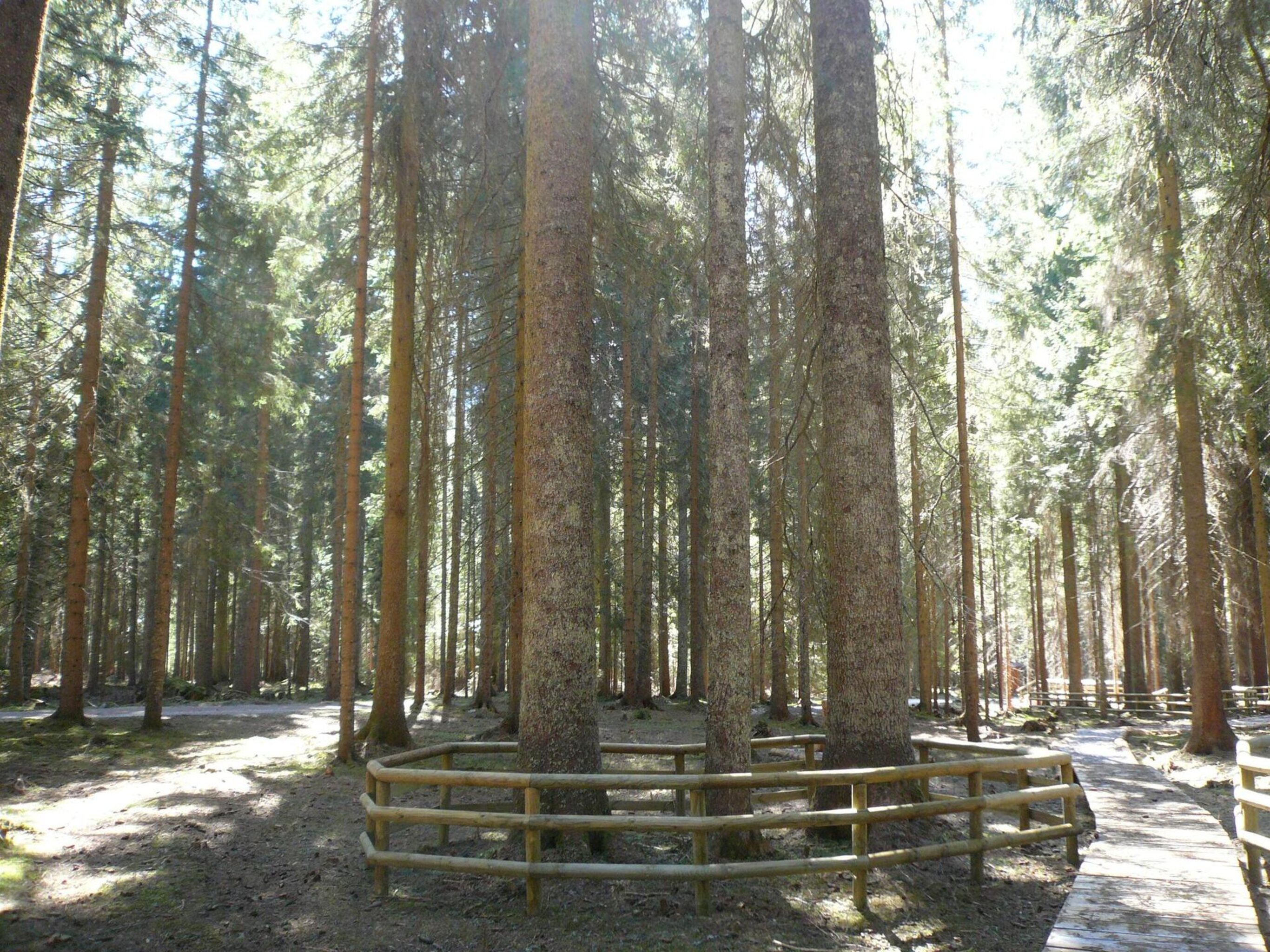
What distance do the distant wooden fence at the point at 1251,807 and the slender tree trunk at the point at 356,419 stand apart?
1048 centimetres

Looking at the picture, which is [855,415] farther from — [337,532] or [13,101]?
[337,532]

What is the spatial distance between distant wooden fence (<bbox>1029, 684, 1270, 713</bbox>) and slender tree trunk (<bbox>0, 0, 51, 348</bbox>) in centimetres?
2761

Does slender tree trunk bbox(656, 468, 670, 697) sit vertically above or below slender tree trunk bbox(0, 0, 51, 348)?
below

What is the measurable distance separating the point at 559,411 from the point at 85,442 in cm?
1299

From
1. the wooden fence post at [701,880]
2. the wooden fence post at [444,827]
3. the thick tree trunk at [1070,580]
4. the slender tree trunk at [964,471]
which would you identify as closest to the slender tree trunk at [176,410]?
the wooden fence post at [444,827]

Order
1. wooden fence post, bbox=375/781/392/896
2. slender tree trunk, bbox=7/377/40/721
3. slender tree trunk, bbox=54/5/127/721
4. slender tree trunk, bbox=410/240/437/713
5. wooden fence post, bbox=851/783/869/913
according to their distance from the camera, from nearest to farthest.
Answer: wooden fence post, bbox=851/783/869/913
wooden fence post, bbox=375/781/392/896
slender tree trunk, bbox=410/240/437/713
slender tree trunk, bbox=54/5/127/721
slender tree trunk, bbox=7/377/40/721

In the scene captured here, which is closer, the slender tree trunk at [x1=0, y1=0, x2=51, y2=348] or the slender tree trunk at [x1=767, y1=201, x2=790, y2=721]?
the slender tree trunk at [x1=0, y1=0, x2=51, y2=348]

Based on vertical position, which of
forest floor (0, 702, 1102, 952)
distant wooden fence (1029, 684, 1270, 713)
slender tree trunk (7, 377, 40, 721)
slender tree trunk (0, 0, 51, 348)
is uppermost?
slender tree trunk (0, 0, 51, 348)

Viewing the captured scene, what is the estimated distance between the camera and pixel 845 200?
327 inches

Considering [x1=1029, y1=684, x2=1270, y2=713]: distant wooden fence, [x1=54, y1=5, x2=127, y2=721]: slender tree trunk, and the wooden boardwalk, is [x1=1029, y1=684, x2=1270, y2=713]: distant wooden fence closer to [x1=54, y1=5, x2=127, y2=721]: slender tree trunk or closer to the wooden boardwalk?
the wooden boardwalk

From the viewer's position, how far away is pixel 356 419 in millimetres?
13078

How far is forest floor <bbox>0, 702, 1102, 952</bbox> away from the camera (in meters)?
5.69

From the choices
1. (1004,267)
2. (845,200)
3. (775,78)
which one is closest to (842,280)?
(845,200)

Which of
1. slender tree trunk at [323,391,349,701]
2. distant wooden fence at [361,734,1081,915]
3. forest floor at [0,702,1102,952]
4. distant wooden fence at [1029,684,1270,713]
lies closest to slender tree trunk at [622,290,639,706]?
slender tree trunk at [323,391,349,701]
